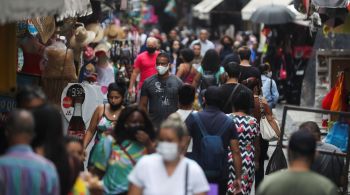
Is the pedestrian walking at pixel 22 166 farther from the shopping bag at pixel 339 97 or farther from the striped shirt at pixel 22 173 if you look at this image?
the shopping bag at pixel 339 97

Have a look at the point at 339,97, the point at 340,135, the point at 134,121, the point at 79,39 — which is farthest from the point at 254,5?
the point at 134,121

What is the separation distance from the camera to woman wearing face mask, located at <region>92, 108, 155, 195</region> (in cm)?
829

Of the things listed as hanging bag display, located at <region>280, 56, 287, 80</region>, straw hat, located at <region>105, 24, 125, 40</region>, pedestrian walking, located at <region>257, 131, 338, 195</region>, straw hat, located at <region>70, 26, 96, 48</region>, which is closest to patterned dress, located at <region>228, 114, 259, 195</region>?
pedestrian walking, located at <region>257, 131, 338, 195</region>

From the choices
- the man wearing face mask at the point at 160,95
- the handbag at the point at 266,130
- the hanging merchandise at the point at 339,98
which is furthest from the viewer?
→ the hanging merchandise at the point at 339,98

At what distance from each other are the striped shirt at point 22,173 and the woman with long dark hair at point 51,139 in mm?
382

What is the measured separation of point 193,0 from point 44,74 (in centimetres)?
2840

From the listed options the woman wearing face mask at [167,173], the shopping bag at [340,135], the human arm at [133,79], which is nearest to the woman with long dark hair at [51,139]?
the woman wearing face mask at [167,173]

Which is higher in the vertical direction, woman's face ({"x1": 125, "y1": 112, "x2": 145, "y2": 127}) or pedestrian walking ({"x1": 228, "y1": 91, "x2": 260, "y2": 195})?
woman's face ({"x1": 125, "y1": 112, "x2": 145, "y2": 127})

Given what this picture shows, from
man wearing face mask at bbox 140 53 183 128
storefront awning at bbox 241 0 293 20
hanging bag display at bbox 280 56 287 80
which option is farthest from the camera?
storefront awning at bbox 241 0 293 20

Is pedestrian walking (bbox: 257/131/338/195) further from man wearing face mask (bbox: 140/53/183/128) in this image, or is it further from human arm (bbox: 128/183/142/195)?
man wearing face mask (bbox: 140/53/183/128)

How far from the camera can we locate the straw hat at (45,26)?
502 inches

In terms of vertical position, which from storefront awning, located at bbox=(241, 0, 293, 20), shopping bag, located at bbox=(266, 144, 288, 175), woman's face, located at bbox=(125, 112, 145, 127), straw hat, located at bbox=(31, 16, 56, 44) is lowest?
shopping bag, located at bbox=(266, 144, 288, 175)

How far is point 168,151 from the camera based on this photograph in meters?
7.36

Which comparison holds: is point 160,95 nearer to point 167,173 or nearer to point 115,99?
point 115,99
